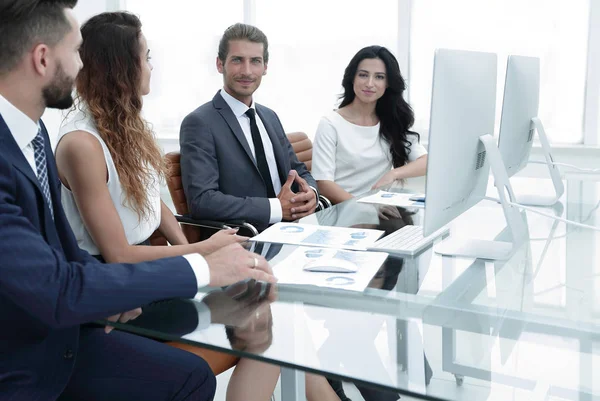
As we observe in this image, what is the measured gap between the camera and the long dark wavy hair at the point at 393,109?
340cm

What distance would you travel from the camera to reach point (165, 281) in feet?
4.38

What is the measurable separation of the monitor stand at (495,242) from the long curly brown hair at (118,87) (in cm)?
89

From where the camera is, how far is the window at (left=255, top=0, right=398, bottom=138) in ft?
17.8

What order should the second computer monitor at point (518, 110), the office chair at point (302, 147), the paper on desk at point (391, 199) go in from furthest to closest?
1. the office chair at point (302, 147)
2. the paper on desk at point (391, 199)
3. the second computer monitor at point (518, 110)

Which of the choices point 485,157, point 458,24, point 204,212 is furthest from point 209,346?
point 458,24

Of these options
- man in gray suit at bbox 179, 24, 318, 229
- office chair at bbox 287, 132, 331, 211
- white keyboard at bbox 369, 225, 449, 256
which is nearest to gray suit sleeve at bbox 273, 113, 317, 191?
man in gray suit at bbox 179, 24, 318, 229

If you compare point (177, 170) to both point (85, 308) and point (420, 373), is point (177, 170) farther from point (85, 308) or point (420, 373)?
point (420, 373)

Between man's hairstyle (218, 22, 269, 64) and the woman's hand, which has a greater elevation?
man's hairstyle (218, 22, 269, 64)

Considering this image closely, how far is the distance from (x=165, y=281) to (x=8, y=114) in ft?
1.48

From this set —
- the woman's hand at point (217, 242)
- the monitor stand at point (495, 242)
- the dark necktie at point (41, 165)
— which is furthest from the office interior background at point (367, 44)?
the dark necktie at point (41, 165)

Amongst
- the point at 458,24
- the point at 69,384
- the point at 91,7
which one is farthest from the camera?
the point at 91,7

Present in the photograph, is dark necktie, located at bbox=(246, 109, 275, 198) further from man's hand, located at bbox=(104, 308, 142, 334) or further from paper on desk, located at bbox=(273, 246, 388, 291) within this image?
man's hand, located at bbox=(104, 308, 142, 334)

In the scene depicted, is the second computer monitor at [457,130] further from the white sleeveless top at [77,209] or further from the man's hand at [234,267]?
the white sleeveless top at [77,209]

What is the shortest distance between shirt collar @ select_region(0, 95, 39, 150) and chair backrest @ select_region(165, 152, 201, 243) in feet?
4.37
